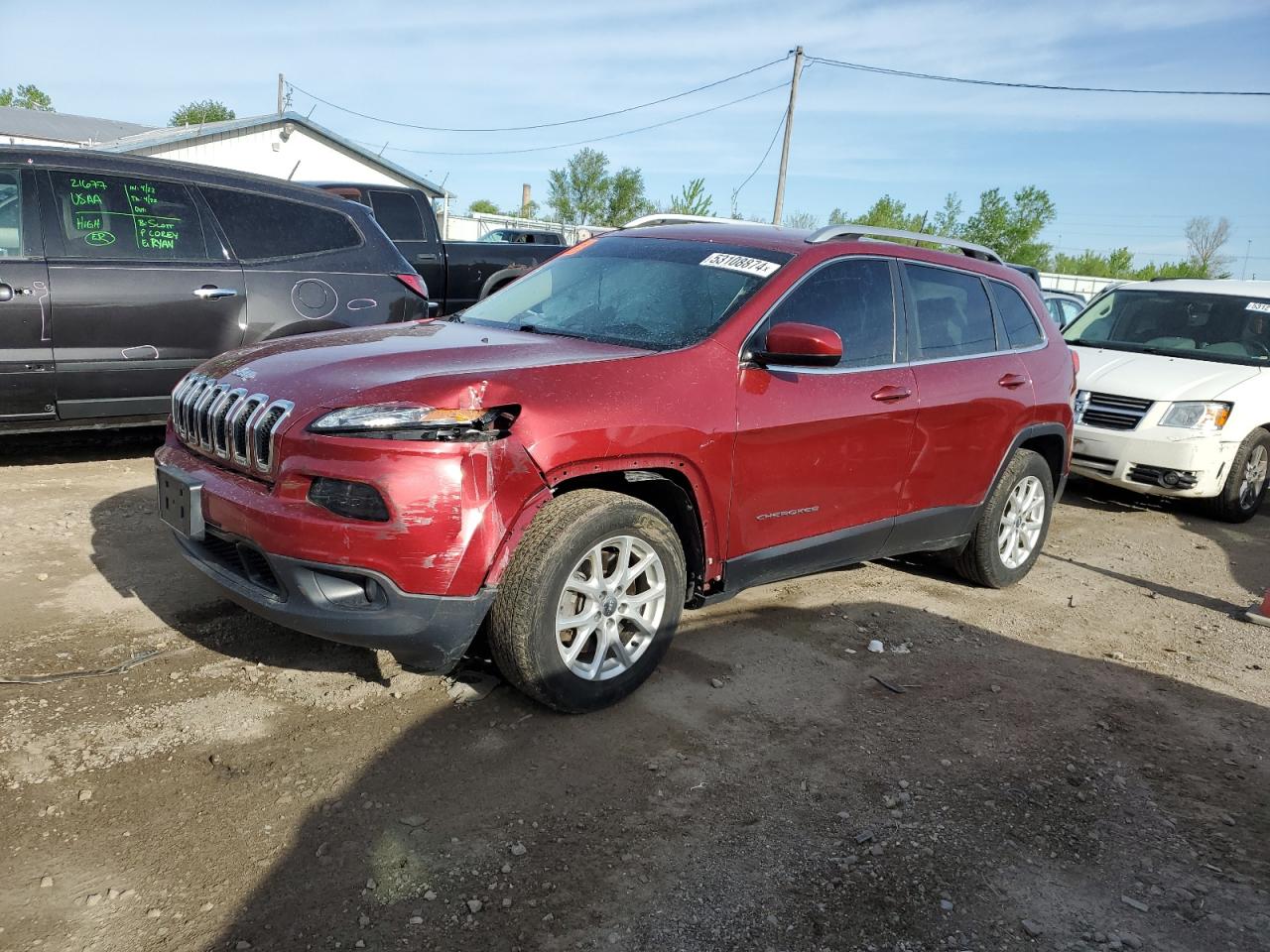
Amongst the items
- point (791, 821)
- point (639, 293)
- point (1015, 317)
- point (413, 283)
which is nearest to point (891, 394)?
point (639, 293)

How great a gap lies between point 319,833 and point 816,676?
7.15 ft

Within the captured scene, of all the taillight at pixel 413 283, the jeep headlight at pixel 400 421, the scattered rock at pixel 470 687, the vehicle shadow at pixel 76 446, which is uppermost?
the taillight at pixel 413 283

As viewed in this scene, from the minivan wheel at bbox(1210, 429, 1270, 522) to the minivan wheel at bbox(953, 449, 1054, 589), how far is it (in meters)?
2.82

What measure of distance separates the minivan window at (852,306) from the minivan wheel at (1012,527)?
1305mm

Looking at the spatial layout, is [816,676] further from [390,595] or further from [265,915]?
[265,915]

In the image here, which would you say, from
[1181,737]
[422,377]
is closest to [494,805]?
[422,377]

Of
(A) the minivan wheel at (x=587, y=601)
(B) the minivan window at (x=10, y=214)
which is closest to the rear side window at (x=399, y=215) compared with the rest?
(B) the minivan window at (x=10, y=214)

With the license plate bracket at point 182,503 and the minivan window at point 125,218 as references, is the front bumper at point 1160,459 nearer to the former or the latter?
the license plate bracket at point 182,503

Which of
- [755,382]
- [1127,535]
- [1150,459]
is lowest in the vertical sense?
[1127,535]

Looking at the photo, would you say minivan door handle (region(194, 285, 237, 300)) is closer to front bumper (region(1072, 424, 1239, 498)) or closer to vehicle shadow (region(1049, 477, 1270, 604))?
vehicle shadow (region(1049, 477, 1270, 604))

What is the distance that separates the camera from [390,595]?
307 centimetres

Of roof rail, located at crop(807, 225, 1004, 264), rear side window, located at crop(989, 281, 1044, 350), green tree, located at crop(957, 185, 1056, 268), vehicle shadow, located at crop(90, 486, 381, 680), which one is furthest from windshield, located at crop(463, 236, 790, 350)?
green tree, located at crop(957, 185, 1056, 268)

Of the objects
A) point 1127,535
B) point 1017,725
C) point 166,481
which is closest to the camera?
point 166,481

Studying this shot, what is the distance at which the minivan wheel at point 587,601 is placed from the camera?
3.26 metres
